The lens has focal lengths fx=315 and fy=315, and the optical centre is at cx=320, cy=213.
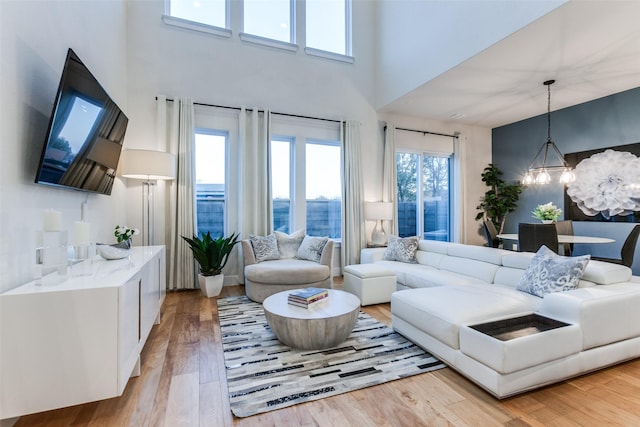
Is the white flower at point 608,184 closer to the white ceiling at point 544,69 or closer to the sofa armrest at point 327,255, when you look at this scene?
the white ceiling at point 544,69

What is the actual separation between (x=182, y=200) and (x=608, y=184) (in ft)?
20.4

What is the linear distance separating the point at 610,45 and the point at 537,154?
2.56m

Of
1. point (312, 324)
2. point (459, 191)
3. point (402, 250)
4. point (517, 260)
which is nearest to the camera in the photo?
point (312, 324)

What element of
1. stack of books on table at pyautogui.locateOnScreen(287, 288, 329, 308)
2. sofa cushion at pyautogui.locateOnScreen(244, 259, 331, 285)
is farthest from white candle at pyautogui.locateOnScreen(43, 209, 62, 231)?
sofa cushion at pyautogui.locateOnScreen(244, 259, 331, 285)

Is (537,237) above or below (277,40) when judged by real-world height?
below

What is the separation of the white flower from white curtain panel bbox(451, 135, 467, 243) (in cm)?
168

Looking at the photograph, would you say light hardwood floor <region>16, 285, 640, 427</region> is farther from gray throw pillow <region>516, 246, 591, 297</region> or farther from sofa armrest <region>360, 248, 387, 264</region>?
sofa armrest <region>360, 248, 387, 264</region>

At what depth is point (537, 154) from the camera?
18.4 ft

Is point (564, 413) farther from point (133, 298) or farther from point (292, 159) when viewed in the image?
point (292, 159)

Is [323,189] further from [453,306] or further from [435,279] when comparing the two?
[453,306]

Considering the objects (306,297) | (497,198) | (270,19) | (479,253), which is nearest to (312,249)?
(306,297)

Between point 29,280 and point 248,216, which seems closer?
point 29,280

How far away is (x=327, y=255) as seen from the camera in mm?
4070

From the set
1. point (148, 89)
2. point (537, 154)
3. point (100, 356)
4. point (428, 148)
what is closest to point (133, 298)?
point (100, 356)
